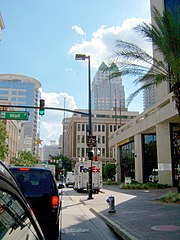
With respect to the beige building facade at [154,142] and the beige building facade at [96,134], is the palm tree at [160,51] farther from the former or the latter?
the beige building facade at [96,134]

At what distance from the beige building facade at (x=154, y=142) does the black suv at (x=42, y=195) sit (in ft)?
59.9

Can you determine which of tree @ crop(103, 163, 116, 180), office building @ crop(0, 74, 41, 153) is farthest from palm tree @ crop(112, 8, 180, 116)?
office building @ crop(0, 74, 41, 153)

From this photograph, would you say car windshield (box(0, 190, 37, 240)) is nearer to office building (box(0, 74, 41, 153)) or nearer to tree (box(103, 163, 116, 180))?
tree (box(103, 163, 116, 180))

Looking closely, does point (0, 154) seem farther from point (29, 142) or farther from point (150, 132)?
point (29, 142)

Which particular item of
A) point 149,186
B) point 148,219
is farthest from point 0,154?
point 148,219

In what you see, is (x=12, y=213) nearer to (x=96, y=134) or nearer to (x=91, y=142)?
(x=91, y=142)

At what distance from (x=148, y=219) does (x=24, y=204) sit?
31.9ft

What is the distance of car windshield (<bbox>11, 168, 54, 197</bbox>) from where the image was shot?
22.5 feet

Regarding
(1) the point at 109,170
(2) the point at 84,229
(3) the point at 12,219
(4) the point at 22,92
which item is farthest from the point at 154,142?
(4) the point at 22,92

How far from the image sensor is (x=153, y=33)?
645 inches

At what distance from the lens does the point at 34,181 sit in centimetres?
707

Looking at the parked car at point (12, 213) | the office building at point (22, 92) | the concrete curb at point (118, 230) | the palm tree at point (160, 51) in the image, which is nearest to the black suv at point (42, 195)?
the concrete curb at point (118, 230)

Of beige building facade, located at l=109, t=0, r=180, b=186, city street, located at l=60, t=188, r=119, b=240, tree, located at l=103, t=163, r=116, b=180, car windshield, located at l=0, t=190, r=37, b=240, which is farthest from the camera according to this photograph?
tree, located at l=103, t=163, r=116, b=180

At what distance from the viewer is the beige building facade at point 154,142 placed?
1244 inches
